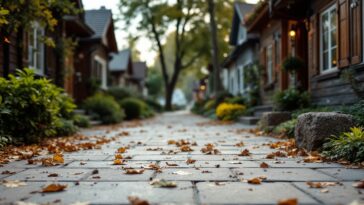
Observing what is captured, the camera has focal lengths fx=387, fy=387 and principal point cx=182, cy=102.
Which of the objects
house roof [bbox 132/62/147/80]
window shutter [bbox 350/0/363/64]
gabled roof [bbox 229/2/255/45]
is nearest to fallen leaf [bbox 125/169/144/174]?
window shutter [bbox 350/0/363/64]

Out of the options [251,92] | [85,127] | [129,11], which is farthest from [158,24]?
[85,127]

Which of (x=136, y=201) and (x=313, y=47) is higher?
(x=313, y=47)

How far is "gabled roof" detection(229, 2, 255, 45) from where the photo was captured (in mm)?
20400

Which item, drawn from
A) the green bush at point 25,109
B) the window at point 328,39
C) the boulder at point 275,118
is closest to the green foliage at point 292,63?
the window at point 328,39

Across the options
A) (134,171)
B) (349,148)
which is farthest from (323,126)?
(134,171)

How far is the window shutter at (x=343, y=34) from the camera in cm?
782

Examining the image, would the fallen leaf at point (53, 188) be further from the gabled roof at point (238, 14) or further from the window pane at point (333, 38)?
the gabled roof at point (238, 14)

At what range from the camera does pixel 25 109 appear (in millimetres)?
6641

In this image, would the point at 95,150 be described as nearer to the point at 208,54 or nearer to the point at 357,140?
the point at 357,140

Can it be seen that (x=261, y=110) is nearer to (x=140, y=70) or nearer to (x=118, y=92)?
(x=118, y=92)

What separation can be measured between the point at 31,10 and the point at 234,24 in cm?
1650

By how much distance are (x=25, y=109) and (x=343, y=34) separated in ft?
20.9

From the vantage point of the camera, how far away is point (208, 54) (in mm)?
36906

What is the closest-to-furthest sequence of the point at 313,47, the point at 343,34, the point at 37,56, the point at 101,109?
1. the point at 343,34
2. the point at 313,47
3. the point at 37,56
4. the point at 101,109
